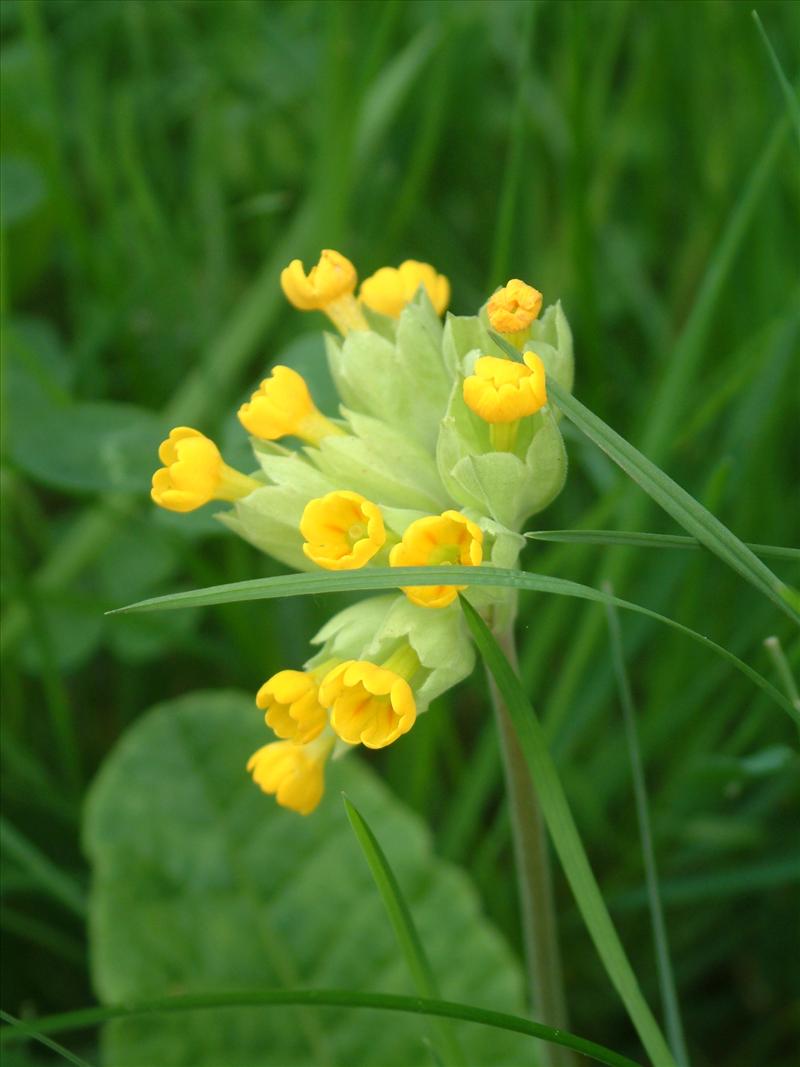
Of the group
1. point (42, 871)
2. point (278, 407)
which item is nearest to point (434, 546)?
point (278, 407)

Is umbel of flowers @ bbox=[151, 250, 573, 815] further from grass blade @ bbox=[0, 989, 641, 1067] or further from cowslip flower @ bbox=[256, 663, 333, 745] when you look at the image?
grass blade @ bbox=[0, 989, 641, 1067]

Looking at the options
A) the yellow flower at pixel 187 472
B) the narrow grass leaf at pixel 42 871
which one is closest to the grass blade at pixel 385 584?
the yellow flower at pixel 187 472

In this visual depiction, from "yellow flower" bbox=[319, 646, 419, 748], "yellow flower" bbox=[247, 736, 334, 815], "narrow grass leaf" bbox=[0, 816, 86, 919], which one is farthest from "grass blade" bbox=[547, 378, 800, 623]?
"narrow grass leaf" bbox=[0, 816, 86, 919]

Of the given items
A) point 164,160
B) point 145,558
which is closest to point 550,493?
point 145,558

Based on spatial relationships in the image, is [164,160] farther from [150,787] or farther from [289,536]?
[289,536]

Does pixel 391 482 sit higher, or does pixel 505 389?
pixel 391 482

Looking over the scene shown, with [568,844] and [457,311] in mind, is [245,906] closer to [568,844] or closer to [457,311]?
[568,844]
